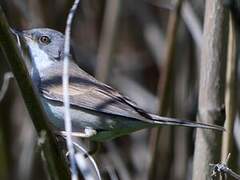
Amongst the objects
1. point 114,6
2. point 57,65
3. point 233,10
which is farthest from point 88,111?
point 114,6

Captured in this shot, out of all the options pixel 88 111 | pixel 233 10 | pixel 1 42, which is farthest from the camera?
pixel 88 111

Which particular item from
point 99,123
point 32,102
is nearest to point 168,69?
point 99,123

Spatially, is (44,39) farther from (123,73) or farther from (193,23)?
(123,73)

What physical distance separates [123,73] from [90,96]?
1.68m

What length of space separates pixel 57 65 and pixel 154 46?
Answer: 3.93 ft

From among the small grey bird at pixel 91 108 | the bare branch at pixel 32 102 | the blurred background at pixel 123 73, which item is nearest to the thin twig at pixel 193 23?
the blurred background at pixel 123 73

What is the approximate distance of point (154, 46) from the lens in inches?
163

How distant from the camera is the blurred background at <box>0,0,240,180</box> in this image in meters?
3.68

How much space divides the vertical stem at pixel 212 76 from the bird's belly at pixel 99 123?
468 mm

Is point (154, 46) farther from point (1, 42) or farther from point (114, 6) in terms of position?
point (1, 42)

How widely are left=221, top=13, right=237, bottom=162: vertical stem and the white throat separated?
112 centimetres

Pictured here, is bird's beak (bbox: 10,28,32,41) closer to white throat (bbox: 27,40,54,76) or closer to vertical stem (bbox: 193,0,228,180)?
white throat (bbox: 27,40,54,76)

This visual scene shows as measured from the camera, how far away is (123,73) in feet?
14.3

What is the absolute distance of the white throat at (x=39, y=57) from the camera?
3.11m
